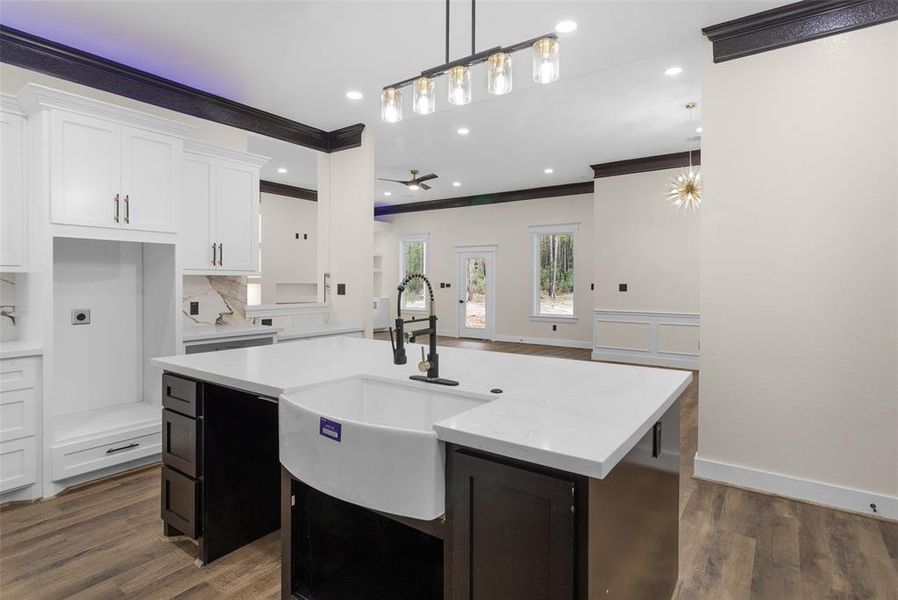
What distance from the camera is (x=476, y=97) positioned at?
4176mm

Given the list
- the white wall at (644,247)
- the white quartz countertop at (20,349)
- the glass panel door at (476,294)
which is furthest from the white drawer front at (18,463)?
the glass panel door at (476,294)

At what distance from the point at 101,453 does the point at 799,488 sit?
424cm

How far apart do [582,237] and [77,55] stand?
7.18 metres

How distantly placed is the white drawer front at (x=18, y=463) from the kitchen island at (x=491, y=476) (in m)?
1.08

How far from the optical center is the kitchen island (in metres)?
1.02

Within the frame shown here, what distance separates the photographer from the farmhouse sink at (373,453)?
1.13m

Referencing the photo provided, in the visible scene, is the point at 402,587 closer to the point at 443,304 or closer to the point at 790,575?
the point at 790,575

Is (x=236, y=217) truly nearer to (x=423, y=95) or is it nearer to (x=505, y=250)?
(x=423, y=95)

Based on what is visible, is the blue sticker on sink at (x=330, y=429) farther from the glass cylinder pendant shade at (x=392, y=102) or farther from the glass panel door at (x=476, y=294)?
the glass panel door at (x=476, y=294)

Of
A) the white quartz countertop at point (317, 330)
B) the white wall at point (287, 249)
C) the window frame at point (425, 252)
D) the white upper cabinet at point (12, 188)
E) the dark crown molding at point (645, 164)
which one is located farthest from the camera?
the window frame at point (425, 252)

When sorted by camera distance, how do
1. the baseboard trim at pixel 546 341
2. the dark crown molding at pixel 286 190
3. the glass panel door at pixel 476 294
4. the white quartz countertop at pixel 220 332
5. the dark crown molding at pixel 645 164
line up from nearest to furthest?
the white quartz countertop at pixel 220 332 → the dark crown molding at pixel 645 164 → the dark crown molding at pixel 286 190 → the baseboard trim at pixel 546 341 → the glass panel door at pixel 476 294

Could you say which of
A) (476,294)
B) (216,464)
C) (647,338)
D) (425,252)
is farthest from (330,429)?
(425,252)

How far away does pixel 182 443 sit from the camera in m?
2.06

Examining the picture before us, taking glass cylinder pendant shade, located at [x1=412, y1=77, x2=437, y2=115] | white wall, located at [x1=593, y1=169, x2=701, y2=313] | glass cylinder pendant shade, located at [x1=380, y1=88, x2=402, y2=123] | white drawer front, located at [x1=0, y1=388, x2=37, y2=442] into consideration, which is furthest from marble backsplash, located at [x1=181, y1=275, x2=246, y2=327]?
white wall, located at [x1=593, y1=169, x2=701, y2=313]
